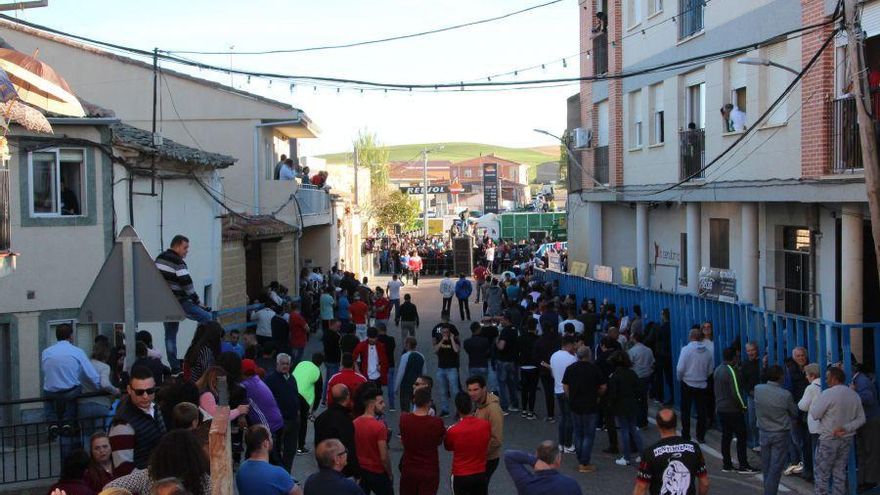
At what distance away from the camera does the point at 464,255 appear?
169ft

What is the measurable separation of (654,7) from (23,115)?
17.7 m

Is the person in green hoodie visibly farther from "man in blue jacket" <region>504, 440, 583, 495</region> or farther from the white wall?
the white wall

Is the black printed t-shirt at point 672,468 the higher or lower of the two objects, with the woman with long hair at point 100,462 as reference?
lower

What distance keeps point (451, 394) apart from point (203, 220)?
772cm

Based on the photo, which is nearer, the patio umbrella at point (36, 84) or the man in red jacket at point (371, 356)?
the patio umbrella at point (36, 84)

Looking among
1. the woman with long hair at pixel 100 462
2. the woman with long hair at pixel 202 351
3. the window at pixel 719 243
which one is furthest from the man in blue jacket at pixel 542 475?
the window at pixel 719 243

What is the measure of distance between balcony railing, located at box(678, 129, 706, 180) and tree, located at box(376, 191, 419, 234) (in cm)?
5664

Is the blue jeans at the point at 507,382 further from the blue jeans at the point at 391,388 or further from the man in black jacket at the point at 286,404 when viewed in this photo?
the man in black jacket at the point at 286,404

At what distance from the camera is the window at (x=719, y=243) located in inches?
895

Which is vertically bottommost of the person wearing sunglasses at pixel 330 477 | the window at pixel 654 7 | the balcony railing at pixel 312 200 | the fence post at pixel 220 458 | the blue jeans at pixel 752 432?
the blue jeans at pixel 752 432

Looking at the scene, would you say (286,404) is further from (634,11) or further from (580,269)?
(580,269)

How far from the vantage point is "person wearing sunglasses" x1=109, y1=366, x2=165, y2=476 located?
307 inches

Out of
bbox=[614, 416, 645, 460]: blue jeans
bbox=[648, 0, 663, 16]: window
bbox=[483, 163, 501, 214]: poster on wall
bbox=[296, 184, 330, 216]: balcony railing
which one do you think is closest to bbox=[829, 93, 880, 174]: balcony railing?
bbox=[614, 416, 645, 460]: blue jeans

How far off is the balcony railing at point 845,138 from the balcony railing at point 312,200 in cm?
1804
